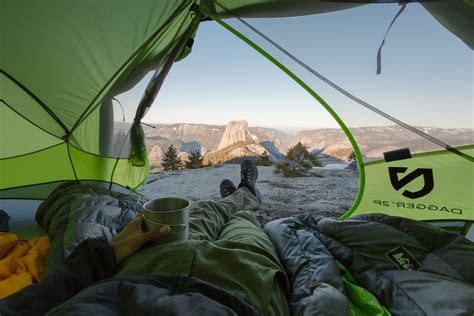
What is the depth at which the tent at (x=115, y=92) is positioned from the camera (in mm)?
902

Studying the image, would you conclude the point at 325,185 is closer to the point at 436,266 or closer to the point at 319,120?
the point at 436,266

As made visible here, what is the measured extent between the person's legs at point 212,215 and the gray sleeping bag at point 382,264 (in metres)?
0.19

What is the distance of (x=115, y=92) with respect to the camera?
139 centimetres

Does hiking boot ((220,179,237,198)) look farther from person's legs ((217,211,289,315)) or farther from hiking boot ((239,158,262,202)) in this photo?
person's legs ((217,211,289,315))

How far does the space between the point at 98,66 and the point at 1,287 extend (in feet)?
2.99

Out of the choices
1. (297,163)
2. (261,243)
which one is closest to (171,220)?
(261,243)

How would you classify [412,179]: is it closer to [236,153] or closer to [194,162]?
[194,162]

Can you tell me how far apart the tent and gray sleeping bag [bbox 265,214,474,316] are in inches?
11.8

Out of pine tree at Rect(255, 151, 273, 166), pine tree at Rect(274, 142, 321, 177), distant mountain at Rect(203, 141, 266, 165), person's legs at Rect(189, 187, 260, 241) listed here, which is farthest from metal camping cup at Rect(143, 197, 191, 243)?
distant mountain at Rect(203, 141, 266, 165)

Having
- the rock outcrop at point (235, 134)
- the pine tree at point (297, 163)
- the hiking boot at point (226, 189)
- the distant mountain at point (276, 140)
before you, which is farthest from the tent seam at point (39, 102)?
the rock outcrop at point (235, 134)

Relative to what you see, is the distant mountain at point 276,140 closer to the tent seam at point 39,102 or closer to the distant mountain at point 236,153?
the distant mountain at point 236,153

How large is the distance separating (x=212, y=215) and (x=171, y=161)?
8.69 ft

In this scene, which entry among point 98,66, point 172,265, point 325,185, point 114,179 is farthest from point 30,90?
point 325,185

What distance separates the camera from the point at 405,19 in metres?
0.81
